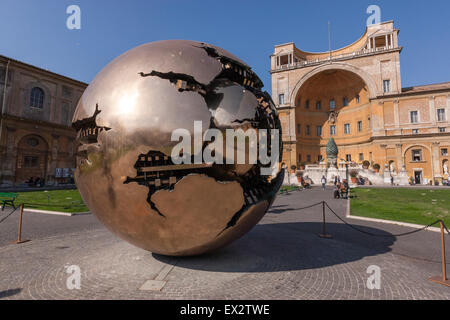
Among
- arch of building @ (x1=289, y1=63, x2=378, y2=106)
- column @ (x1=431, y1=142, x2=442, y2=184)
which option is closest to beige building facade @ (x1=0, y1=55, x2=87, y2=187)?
arch of building @ (x1=289, y1=63, x2=378, y2=106)

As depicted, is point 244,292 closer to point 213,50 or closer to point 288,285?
point 288,285

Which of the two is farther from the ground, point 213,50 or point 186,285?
point 213,50

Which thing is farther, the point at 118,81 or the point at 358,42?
the point at 358,42

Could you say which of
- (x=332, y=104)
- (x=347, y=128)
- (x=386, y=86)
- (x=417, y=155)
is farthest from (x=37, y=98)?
(x=417, y=155)

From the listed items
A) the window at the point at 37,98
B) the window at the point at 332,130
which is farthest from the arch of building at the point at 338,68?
the window at the point at 37,98

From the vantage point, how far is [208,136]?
3436 mm

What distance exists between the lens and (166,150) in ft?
11.1

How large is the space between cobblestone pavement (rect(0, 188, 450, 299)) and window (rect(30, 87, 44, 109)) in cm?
3674

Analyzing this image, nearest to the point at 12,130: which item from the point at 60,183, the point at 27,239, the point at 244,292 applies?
the point at 60,183

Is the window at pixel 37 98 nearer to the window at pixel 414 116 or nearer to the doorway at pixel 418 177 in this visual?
the window at pixel 414 116

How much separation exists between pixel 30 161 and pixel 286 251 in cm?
4056

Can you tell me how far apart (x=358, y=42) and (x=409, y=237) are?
54885mm

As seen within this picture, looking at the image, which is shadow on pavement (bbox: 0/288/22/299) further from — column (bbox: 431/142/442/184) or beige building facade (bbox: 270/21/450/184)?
column (bbox: 431/142/442/184)

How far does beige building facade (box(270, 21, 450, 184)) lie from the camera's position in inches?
1542
